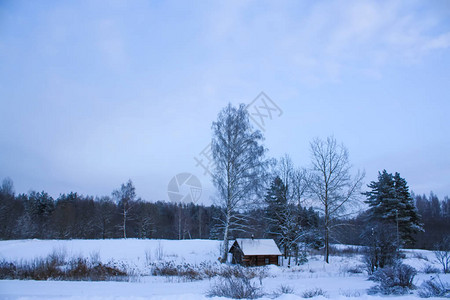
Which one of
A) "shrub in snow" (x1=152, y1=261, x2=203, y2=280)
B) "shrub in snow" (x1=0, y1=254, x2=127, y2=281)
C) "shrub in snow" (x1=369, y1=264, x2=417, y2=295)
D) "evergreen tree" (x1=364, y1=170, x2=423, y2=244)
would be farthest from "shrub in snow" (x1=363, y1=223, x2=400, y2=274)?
"evergreen tree" (x1=364, y1=170, x2=423, y2=244)

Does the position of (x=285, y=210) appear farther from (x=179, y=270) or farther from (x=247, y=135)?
(x=179, y=270)

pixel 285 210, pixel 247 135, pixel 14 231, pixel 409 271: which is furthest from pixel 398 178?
pixel 14 231

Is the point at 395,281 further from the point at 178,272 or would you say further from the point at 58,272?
the point at 58,272

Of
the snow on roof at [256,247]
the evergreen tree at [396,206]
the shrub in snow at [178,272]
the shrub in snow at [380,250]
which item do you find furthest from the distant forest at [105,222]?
the shrub in snow at [380,250]

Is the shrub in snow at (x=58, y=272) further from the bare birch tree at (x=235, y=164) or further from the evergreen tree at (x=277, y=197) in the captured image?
the evergreen tree at (x=277, y=197)

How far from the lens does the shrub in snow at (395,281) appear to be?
7.89 metres

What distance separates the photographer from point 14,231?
1273 inches

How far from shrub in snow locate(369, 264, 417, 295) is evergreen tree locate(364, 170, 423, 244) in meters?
24.7

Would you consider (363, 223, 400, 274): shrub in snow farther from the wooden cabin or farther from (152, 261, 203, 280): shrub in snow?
(152, 261, 203, 280): shrub in snow

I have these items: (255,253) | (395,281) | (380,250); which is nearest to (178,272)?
(255,253)

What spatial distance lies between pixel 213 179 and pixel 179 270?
20.6 ft

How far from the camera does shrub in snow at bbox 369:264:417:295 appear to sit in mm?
7891

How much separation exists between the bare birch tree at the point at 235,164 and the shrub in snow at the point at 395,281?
947cm

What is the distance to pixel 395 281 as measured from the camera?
8297 millimetres
